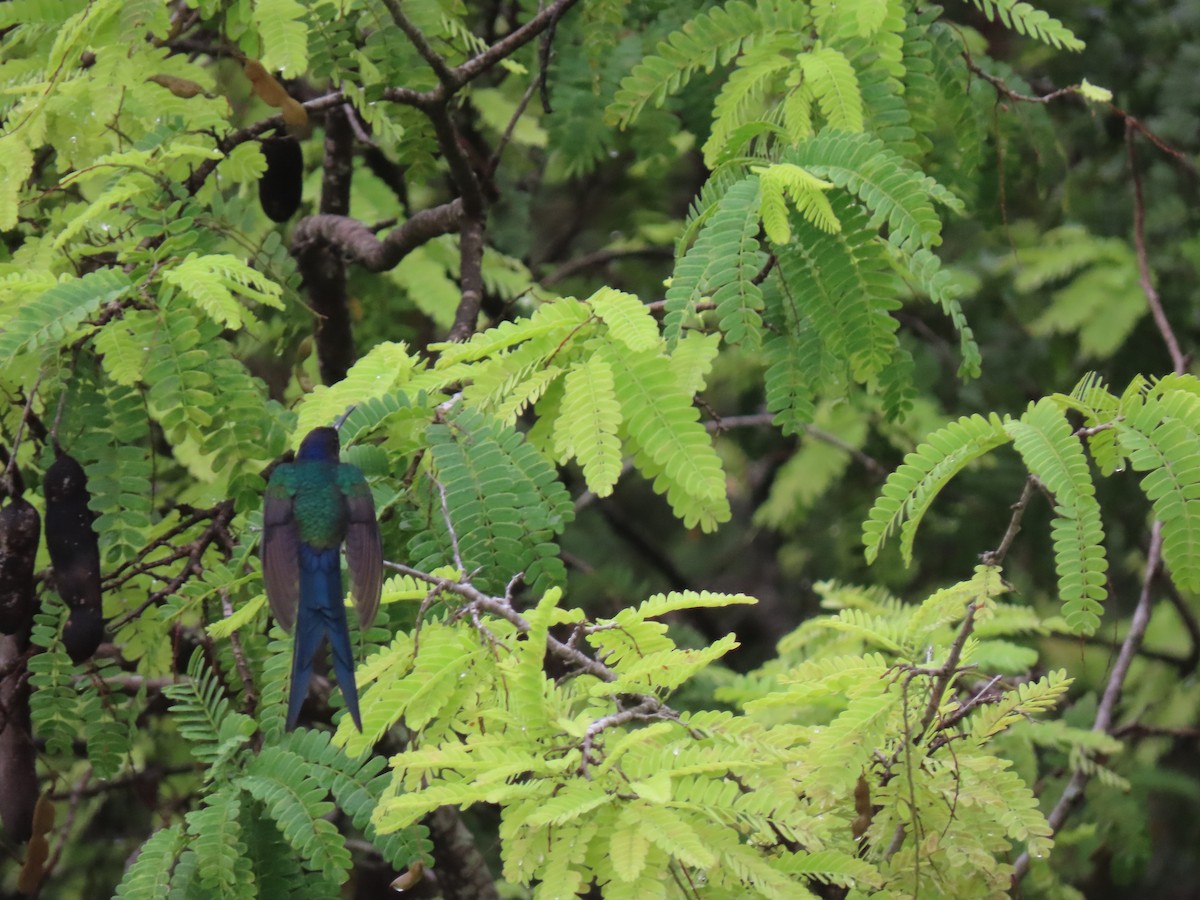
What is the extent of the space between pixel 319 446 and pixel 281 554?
176 mm

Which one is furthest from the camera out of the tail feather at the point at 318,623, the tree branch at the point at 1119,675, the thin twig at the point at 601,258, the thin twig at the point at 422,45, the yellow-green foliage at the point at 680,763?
the thin twig at the point at 601,258

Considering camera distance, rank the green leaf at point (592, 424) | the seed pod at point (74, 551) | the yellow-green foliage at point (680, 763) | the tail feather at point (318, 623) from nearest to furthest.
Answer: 1. the yellow-green foliage at point (680, 763)
2. the tail feather at point (318, 623)
3. the green leaf at point (592, 424)
4. the seed pod at point (74, 551)

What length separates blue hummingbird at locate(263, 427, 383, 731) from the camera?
77.3 inches

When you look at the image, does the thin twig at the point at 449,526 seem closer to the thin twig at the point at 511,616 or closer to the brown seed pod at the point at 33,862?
the thin twig at the point at 511,616

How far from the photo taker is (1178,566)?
1860mm

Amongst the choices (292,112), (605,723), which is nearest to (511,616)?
(605,723)

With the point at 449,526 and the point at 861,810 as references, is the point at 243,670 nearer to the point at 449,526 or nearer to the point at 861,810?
the point at 449,526

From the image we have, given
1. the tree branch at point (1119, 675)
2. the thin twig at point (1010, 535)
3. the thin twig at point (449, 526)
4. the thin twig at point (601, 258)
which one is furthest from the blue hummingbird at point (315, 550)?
the thin twig at point (601, 258)

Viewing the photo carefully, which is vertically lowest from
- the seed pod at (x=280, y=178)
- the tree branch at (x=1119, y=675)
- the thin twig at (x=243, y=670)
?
the tree branch at (x=1119, y=675)

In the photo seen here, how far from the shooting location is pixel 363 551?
1.98m

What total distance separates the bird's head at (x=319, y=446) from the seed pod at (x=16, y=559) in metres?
0.56

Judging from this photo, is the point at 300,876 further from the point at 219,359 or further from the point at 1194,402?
the point at 1194,402

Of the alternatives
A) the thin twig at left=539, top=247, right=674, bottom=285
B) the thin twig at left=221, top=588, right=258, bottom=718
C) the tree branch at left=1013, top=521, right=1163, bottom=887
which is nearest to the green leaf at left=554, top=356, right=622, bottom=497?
the thin twig at left=221, top=588, right=258, bottom=718

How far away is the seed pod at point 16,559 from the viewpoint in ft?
7.67
